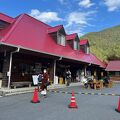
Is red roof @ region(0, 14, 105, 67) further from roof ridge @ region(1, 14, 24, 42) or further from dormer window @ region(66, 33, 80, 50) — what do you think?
dormer window @ region(66, 33, 80, 50)

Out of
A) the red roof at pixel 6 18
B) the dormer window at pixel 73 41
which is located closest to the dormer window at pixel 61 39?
the dormer window at pixel 73 41

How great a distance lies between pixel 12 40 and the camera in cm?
1612

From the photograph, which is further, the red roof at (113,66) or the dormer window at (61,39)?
the red roof at (113,66)

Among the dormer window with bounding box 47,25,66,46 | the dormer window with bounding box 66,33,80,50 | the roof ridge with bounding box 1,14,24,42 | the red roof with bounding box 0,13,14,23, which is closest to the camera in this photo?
the roof ridge with bounding box 1,14,24,42

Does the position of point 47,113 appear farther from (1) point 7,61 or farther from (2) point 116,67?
(2) point 116,67

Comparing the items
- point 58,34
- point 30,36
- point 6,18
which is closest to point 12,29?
point 30,36

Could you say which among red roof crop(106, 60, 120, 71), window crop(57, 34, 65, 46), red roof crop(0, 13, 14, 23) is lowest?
red roof crop(106, 60, 120, 71)

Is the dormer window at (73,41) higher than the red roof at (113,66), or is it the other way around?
the dormer window at (73,41)

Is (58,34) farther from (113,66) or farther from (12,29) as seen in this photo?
(113,66)

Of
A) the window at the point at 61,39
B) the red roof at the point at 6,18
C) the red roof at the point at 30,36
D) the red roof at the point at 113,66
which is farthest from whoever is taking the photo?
the red roof at the point at 113,66

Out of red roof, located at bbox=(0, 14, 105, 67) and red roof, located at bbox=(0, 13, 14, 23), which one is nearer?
red roof, located at bbox=(0, 14, 105, 67)

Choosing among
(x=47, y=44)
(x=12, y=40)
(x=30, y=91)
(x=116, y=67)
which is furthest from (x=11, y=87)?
(x=116, y=67)

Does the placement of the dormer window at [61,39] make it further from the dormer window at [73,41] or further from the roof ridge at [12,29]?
the roof ridge at [12,29]

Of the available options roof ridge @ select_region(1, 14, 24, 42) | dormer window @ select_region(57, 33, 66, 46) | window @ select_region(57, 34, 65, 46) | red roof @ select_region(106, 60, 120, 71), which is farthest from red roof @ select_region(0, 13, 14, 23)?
red roof @ select_region(106, 60, 120, 71)
